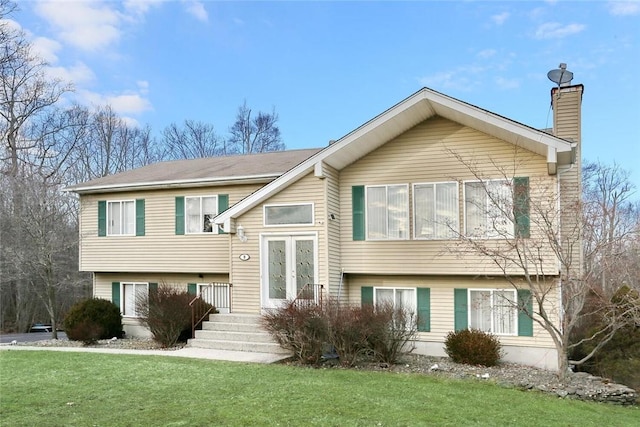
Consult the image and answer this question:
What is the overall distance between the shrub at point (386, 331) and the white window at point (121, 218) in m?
9.42

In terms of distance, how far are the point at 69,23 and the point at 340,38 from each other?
7987mm

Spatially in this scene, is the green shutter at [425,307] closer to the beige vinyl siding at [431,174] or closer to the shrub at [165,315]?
the beige vinyl siding at [431,174]

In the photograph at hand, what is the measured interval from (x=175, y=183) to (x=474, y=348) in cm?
971

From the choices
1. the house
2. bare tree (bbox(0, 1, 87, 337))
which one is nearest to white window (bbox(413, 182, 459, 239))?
the house

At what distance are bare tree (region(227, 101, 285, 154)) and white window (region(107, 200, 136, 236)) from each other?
23737 mm

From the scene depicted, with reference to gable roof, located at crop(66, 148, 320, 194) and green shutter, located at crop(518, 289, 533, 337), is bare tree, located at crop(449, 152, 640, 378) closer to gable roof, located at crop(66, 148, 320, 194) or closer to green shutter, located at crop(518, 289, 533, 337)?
green shutter, located at crop(518, 289, 533, 337)

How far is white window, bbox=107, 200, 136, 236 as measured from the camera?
54.6 feet

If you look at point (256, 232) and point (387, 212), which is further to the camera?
point (256, 232)

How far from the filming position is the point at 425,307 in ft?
41.8

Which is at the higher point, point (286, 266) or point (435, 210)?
point (435, 210)

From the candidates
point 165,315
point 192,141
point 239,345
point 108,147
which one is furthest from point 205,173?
point 192,141

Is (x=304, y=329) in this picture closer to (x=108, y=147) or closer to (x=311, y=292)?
(x=311, y=292)

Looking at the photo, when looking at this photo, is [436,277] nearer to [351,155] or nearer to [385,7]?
[351,155]

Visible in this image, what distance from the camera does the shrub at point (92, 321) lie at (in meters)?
13.6
